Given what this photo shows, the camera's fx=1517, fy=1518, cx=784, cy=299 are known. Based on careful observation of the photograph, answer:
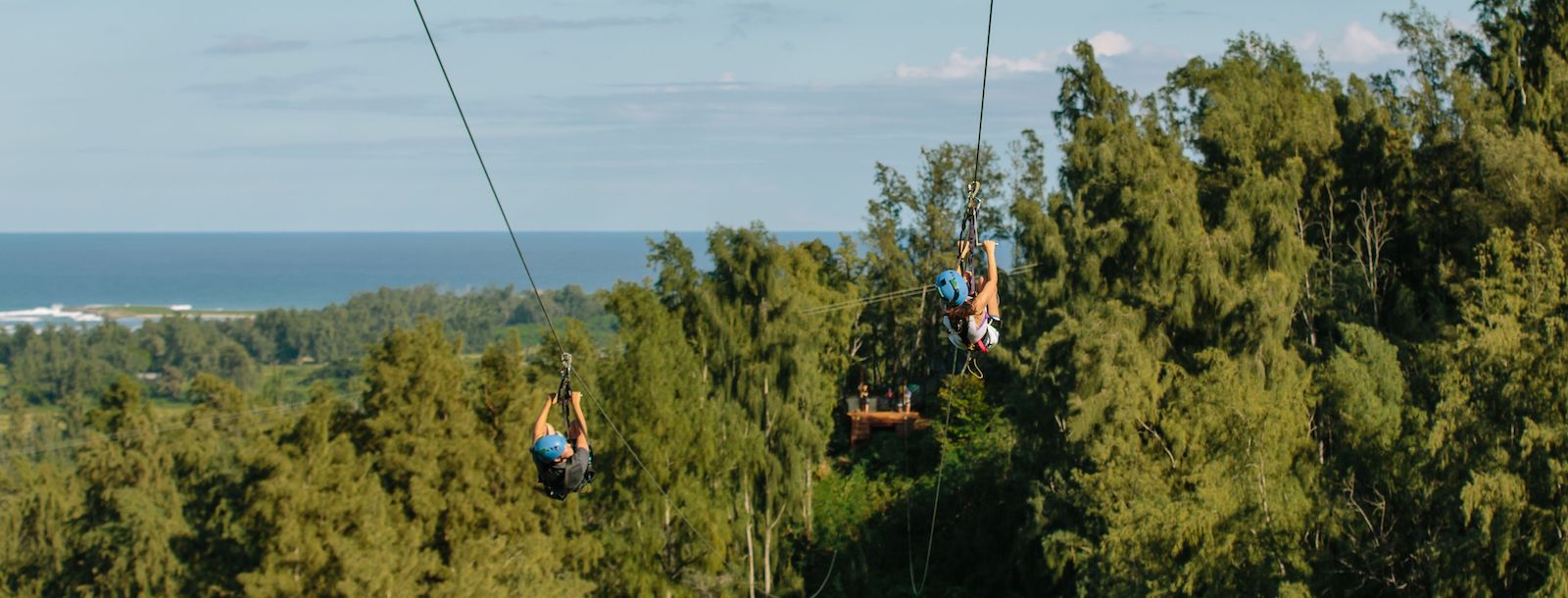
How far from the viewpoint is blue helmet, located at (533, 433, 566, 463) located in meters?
15.1

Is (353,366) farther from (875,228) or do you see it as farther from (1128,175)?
(1128,175)

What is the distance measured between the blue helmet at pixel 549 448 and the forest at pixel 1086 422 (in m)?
10.2

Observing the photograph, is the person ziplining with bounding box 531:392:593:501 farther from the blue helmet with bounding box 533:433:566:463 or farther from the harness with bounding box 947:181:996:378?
the harness with bounding box 947:181:996:378

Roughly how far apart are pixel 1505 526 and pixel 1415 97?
76.0 ft

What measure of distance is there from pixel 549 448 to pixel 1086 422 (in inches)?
795

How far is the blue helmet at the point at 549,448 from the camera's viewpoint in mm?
15125

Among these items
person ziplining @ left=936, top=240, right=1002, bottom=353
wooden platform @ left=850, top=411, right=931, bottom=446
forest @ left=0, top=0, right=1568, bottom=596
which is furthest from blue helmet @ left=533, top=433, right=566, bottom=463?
wooden platform @ left=850, top=411, right=931, bottom=446

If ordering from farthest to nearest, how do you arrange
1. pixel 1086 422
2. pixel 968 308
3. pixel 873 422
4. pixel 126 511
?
pixel 873 422, pixel 126 511, pixel 1086 422, pixel 968 308

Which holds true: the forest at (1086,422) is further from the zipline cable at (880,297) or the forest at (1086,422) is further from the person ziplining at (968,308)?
the person ziplining at (968,308)

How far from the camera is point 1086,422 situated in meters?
33.2

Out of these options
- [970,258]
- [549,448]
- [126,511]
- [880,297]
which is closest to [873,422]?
[880,297]

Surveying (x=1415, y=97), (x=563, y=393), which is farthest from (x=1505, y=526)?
(x=1415, y=97)

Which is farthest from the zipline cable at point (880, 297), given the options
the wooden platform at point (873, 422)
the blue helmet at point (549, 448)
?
the blue helmet at point (549, 448)

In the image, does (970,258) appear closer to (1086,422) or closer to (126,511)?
(1086,422)
